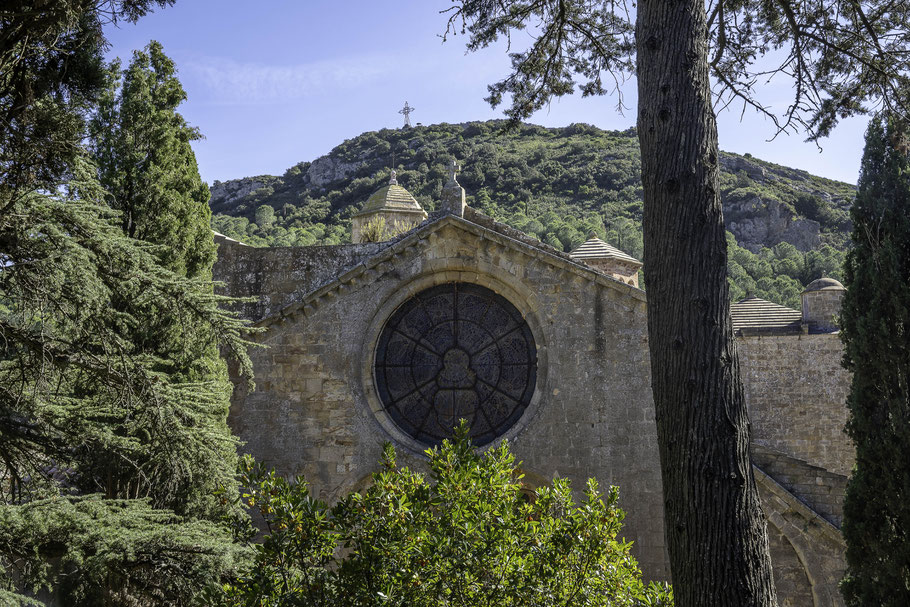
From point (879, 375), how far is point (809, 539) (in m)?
3.16

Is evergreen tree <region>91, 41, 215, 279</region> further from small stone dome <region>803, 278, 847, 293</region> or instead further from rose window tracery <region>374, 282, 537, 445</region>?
small stone dome <region>803, 278, 847, 293</region>

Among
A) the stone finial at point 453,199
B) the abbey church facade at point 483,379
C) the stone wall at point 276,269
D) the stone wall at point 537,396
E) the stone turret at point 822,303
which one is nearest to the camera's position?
the stone wall at point 537,396

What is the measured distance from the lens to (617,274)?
62.1 ft

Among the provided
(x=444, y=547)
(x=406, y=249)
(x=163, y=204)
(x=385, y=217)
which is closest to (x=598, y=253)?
(x=385, y=217)

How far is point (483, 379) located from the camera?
42.3 ft

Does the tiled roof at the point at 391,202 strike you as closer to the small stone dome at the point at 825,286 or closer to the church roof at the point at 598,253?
the church roof at the point at 598,253

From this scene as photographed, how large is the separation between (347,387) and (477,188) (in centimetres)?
3747

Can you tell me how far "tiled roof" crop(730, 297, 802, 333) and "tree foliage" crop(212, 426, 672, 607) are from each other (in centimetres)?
1130

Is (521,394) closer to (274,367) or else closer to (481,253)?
(481,253)

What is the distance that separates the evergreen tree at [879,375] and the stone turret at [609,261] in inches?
349

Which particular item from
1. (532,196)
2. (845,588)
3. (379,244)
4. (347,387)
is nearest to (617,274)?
(379,244)

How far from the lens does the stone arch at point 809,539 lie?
1120 cm

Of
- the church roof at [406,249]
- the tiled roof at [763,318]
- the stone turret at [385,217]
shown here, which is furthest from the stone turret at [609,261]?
the church roof at [406,249]

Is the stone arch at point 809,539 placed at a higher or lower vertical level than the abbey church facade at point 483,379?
lower
